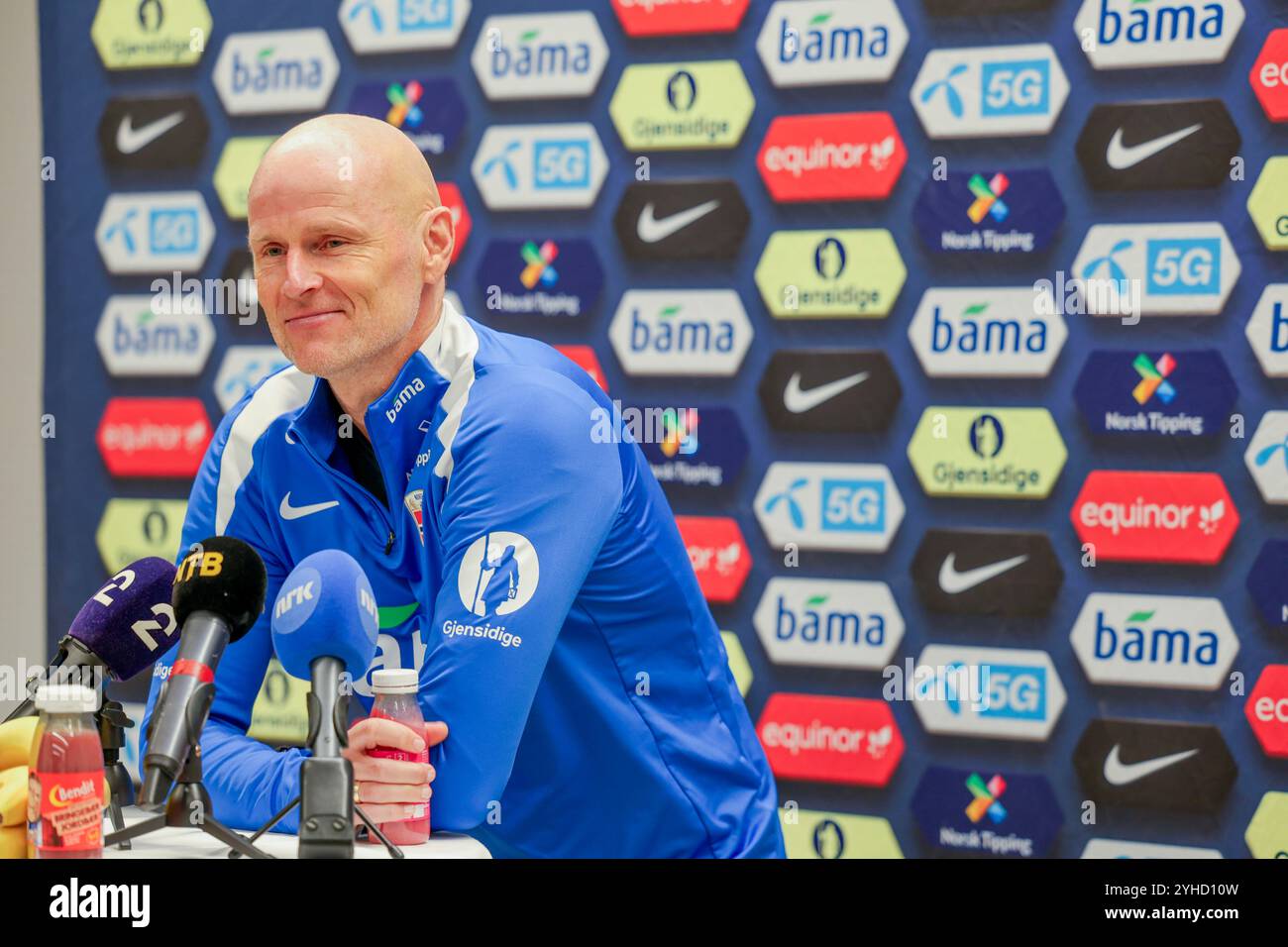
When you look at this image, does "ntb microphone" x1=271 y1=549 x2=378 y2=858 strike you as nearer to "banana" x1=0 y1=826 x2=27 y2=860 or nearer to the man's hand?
the man's hand

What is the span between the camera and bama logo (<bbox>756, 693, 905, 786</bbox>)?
2.86 metres

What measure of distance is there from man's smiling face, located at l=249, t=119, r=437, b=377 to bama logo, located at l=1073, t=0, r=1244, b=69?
1.72 m

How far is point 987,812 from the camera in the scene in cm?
280

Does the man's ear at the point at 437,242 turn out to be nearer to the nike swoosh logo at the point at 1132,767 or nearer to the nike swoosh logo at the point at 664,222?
the nike swoosh logo at the point at 664,222

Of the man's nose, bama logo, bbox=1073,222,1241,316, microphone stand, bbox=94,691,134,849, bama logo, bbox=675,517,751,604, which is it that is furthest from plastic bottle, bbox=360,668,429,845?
bama logo, bbox=1073,222,1241,316

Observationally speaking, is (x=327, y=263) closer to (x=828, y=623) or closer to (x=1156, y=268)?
(x=828, y=623)

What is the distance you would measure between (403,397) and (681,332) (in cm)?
147

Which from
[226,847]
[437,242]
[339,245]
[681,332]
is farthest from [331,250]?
[681,332]

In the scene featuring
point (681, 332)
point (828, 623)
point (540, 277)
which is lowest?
point (828, 623)

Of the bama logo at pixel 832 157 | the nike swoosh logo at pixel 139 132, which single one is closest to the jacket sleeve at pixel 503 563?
the bama logo at pixel 832 157
